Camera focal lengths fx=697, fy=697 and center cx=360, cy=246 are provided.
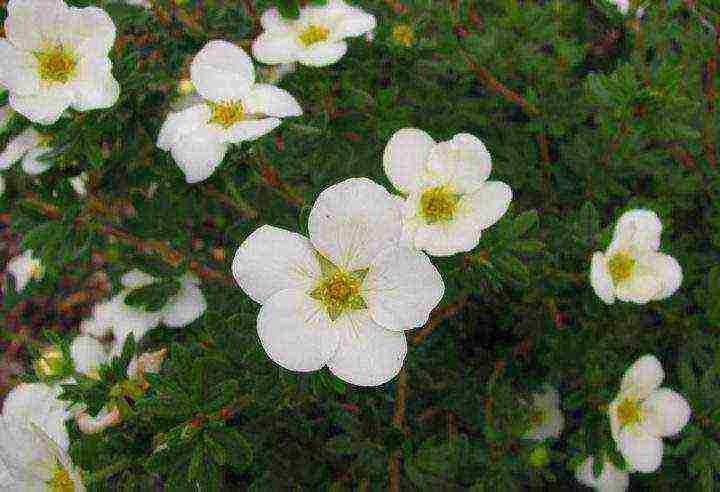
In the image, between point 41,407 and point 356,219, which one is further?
point 41,407

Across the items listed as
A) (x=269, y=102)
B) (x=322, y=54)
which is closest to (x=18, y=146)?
(x=269, y=102)

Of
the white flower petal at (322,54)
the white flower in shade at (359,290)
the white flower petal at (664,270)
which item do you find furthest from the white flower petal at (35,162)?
the white flower petal at (664,270)

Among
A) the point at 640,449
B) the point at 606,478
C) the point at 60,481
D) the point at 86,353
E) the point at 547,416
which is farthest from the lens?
the point at 547,416

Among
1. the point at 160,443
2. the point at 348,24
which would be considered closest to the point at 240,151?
the point at 348,24

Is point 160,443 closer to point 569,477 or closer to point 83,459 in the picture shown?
point 83,459

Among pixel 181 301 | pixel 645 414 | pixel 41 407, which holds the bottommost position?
pixel 41 407

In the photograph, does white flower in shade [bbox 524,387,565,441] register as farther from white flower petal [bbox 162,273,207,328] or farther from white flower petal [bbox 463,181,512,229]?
white flower petal [bbox 162,273,207,328]

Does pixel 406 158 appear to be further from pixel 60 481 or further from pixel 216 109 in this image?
pixel 60 481

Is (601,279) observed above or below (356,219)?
below
